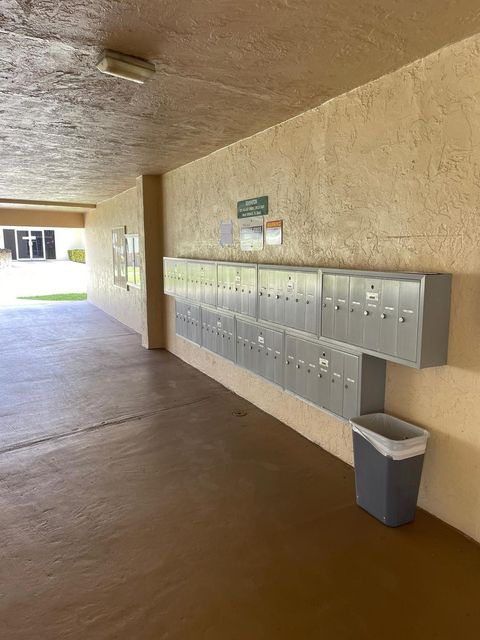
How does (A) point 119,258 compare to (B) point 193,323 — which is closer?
A: (B) point 193,323

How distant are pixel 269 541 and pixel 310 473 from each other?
80cm

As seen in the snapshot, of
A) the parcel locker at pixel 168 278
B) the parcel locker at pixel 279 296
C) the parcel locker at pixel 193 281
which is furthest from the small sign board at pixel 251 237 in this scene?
the parcel locker at pixel 168 278

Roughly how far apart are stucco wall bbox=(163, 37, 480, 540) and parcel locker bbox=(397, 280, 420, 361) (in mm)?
225

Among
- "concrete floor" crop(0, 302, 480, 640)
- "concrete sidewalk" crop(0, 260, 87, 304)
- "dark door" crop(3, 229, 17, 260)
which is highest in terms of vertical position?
"dark door" crop(3, 229, 17, 260)

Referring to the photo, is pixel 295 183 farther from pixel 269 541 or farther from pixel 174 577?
pixel 174 577

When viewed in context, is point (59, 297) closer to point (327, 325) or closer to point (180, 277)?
point (180, 277)

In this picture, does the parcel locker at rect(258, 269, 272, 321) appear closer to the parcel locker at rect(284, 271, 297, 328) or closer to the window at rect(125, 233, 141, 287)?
the parcel locker at rect(284, 271, 297, 328)

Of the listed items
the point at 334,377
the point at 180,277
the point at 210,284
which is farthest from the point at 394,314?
the point at 180,277

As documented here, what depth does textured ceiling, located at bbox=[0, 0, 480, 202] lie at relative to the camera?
1.87 meters

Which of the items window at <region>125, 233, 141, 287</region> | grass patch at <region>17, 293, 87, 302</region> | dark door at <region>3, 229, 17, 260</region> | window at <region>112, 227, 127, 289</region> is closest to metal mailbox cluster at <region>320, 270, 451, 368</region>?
window at <region>125, 233, 141, 287</region>

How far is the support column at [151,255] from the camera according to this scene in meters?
6.44

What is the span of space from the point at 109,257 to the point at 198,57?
27.3ft

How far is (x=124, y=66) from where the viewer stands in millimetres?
2346

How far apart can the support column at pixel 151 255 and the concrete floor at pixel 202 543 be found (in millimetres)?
2705
